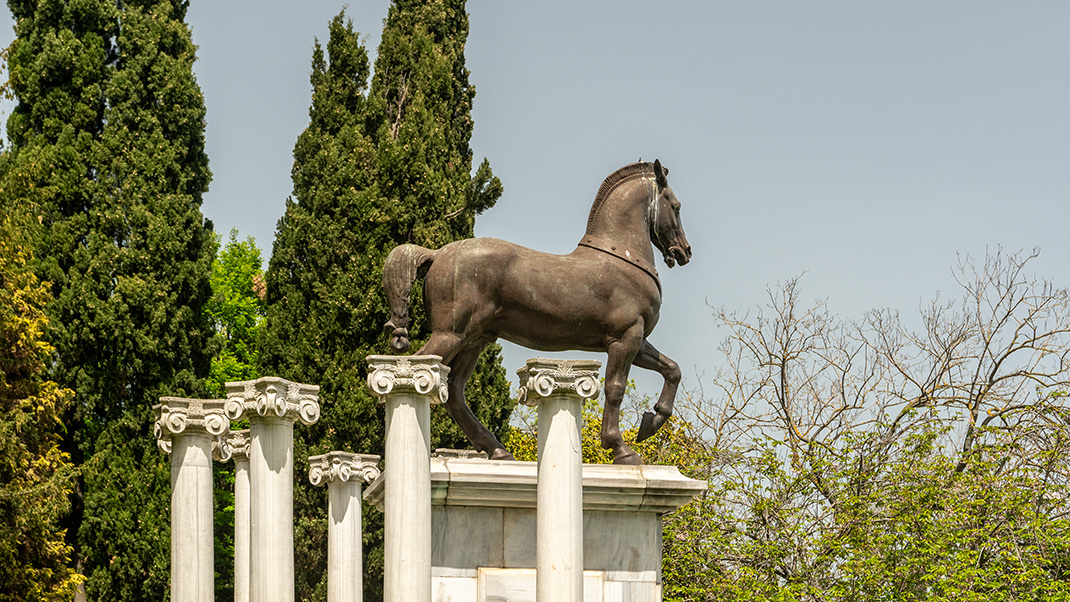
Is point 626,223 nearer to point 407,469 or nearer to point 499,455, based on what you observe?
point 499,455

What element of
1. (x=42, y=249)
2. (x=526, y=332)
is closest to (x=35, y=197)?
(x=42, y=249)

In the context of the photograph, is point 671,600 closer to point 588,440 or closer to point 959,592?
point 959,592

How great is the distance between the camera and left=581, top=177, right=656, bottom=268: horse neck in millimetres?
14797

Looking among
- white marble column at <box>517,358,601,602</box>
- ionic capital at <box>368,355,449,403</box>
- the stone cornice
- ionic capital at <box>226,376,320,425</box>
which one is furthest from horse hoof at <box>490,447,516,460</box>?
ionic capital at <box>226,376,320,425</box>

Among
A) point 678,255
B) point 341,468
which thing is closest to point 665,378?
point 678,255

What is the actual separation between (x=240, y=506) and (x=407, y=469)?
20.0 ft

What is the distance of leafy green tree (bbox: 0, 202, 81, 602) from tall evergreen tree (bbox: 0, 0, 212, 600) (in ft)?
2.73

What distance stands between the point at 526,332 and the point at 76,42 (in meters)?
18.3

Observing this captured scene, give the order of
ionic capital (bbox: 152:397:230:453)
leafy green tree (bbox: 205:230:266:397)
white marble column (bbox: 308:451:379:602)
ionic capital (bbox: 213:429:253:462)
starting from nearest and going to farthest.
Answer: ionic capital (bbox: 152:397:230:453)
white marble column (bbox: 308:451:379:602)
ionic capital (bbox: 213:429:253:462)
leafy green tree (bbox: 205:230:266:397)

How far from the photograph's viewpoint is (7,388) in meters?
26.0

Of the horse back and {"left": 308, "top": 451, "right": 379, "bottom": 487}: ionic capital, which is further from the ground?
the horse back

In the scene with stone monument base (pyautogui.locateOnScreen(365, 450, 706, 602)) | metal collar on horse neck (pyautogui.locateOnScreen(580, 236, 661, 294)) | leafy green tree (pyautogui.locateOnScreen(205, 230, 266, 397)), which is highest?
leafy green tree (pyautogui.locateOnScreen(205, 230, 266, 397))

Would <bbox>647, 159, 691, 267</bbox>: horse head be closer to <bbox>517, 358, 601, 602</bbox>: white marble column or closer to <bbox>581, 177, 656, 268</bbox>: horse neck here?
<bbox>581, 177, 656, 268</bbox>: horse neck

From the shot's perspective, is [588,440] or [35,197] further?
[588,440]
